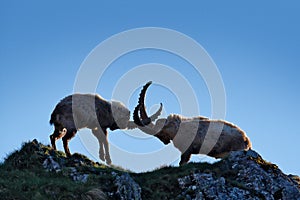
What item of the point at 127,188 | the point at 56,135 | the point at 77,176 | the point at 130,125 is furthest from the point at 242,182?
the point at 130,125

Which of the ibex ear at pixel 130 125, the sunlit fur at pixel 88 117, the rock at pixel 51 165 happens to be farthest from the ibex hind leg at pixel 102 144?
the rock at pixel 51 165

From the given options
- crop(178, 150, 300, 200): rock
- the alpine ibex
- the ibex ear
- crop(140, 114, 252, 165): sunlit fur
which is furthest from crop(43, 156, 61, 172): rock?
the ibex ear

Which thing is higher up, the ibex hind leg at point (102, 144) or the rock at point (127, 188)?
the ibex hind leg at point (102, 144)

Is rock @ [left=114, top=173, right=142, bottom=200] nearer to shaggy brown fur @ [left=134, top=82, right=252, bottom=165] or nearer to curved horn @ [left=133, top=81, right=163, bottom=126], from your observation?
shaggy brown fur @ [left=134, top=82, right=252, bottom=165]

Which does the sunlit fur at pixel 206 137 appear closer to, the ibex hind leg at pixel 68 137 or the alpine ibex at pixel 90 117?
the alpine ibex at pixel 90 117

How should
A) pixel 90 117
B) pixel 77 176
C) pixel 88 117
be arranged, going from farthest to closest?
pixel 90 117
pixel 88 117
pixel 77 176

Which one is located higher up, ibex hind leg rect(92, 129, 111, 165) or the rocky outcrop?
ibex hind leg rect(92, 129, 111, 165)

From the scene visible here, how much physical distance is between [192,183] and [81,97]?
22.2 feet

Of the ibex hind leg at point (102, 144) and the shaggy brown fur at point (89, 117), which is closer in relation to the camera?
the shaggy brown fur at point (89, 117)

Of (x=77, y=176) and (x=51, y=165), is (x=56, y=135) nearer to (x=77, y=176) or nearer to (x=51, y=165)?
(x=51, y=165)

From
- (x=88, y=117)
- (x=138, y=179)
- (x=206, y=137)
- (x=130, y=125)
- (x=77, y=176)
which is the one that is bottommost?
(x=77, y=176)

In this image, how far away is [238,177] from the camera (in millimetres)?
17031

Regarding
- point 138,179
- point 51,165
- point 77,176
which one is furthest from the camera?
point 51,165

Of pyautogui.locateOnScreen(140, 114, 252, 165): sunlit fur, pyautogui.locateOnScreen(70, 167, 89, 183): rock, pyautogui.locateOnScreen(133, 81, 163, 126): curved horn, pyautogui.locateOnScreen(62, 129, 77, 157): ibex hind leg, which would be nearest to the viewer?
pyautogui.locateOnScreen(70, 167, 89, 183): rock
